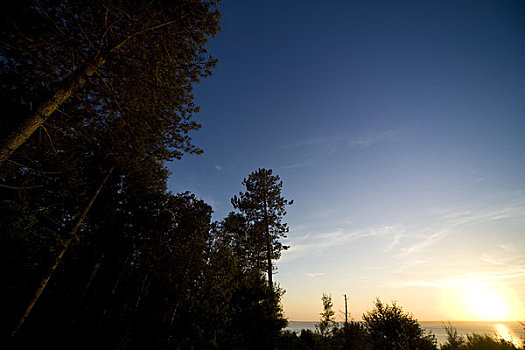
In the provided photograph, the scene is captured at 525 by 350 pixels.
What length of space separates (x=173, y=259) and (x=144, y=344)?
4.39 m

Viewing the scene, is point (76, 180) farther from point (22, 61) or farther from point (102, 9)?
point (102, 9)

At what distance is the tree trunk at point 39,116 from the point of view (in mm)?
3816

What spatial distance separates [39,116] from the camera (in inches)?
166

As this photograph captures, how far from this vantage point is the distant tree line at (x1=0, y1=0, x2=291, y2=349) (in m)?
4.68

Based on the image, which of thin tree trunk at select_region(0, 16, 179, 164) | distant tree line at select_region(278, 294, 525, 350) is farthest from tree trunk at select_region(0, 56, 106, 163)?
distant tree line at select_region(278, 294, 525, 350)

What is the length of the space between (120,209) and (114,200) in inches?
36.4

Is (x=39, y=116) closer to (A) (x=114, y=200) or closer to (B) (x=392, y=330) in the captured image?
(A) (x=114, y=200)

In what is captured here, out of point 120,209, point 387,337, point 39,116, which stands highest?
point 120,209

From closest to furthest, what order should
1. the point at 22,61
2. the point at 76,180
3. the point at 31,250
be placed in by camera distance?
1. the point at 22,61
2. the point at 76,180
3. the point at 31,250

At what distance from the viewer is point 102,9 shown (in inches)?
184

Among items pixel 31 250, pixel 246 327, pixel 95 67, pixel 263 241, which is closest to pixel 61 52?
pixel 95 67

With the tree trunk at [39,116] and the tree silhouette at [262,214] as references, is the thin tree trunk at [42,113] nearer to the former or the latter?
the tree trunk at [39,116]

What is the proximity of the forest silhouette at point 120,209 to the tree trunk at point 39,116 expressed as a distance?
0.08 ft

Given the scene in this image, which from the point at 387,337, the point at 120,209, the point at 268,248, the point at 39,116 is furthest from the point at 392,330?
the point at 120,209
